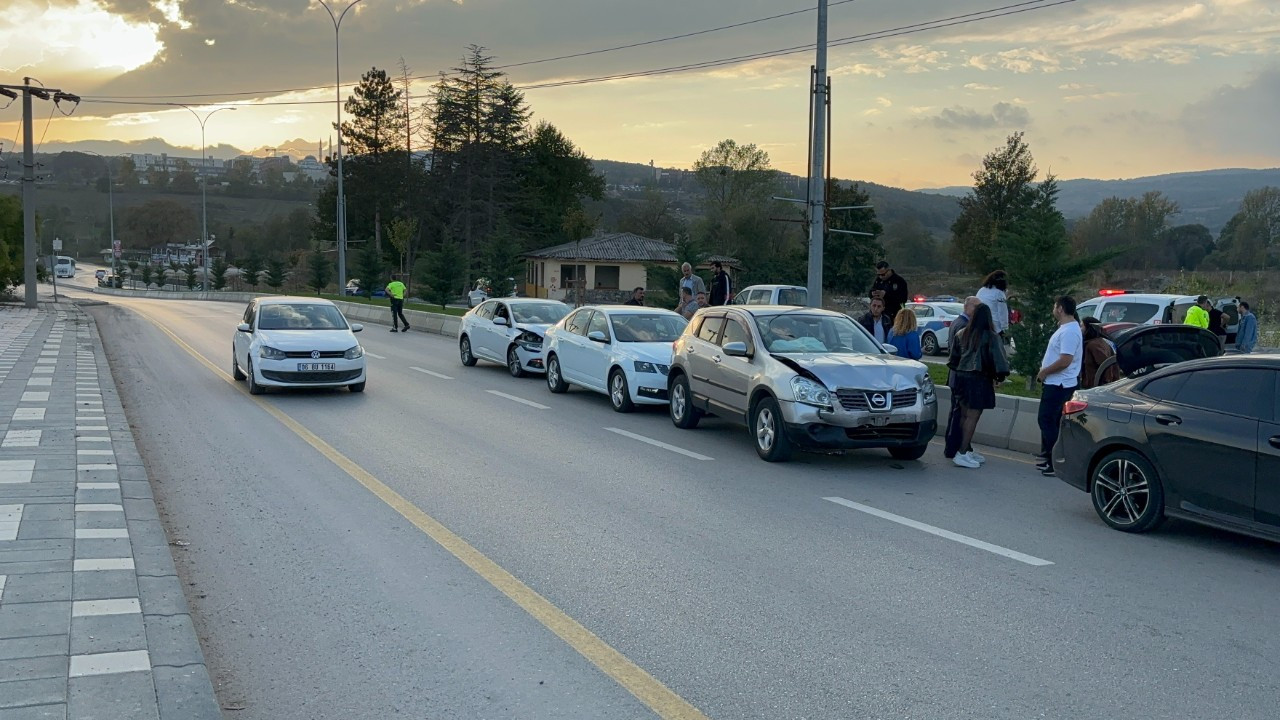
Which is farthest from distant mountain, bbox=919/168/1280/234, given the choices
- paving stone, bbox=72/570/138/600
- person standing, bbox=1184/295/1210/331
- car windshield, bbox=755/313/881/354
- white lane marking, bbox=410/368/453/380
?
paving stone, bbox=72/570/138/600

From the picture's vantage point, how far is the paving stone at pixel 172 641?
5.00 metres

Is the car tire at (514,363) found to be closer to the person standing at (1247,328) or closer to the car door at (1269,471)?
the person standing at (1247,328)

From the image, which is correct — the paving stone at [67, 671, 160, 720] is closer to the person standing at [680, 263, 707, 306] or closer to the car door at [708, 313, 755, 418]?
the car door at [708, 313, 755, 418]

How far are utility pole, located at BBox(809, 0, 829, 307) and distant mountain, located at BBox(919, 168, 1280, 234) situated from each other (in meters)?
85.8

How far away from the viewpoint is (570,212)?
296 ft

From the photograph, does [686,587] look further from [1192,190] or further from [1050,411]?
[1192,190]

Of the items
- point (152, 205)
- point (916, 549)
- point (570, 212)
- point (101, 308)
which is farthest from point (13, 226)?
point (152, 205)

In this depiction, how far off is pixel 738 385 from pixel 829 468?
5.22ft

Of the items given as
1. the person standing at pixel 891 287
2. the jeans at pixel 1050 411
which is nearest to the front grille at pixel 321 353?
the person standing at pixel 891 287

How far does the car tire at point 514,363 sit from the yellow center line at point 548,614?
920 cm

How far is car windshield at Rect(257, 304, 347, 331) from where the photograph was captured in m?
17.2

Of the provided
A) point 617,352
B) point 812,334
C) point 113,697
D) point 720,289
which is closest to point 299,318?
point 617,352

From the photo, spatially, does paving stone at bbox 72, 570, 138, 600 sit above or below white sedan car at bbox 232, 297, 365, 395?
below

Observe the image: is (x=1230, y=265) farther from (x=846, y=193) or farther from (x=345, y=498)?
(x=345, y=498)
